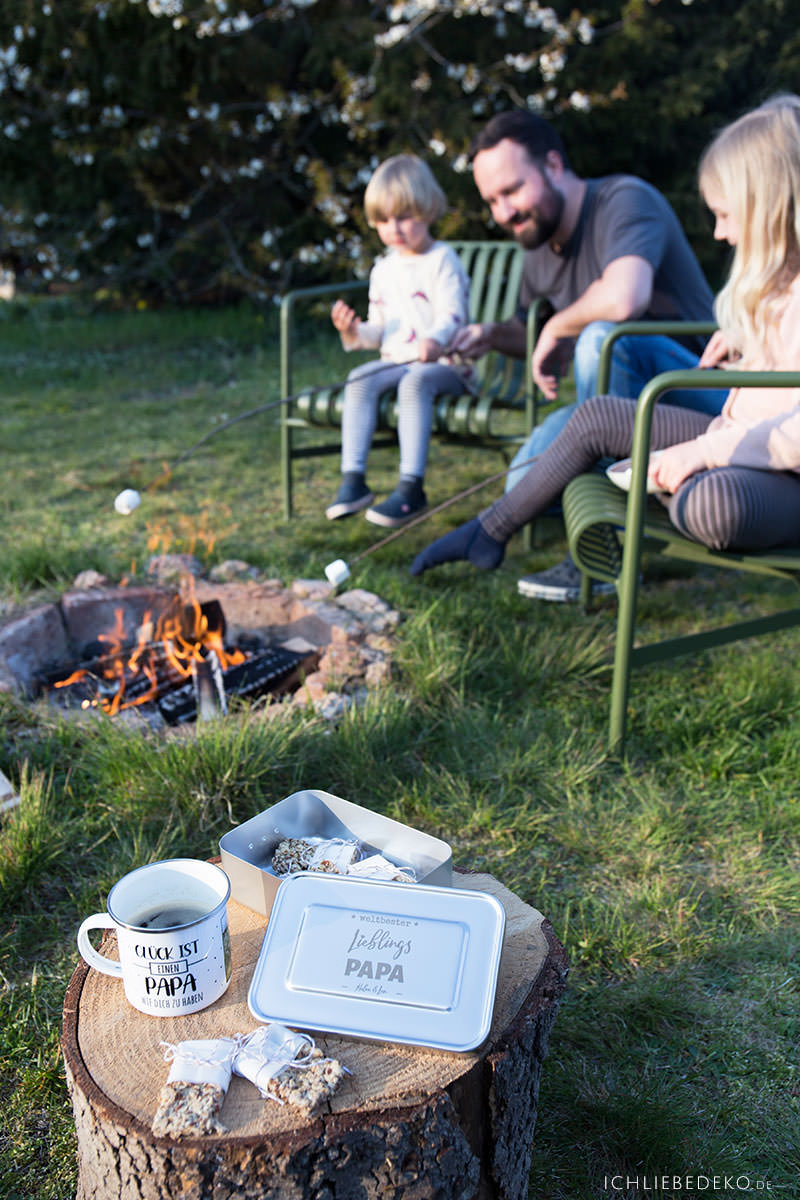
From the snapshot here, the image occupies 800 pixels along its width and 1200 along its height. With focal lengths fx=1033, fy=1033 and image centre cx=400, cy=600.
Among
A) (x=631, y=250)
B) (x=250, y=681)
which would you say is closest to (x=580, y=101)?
(x=631, y=250)

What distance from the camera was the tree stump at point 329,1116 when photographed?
3.44 feet

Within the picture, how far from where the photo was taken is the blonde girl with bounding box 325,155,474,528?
3.60m

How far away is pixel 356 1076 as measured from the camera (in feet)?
3.63

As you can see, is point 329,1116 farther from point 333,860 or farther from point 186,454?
point 186,454

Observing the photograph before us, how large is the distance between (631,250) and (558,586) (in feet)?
3.64

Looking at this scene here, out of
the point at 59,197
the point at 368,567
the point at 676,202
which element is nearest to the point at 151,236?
the point at 59,197

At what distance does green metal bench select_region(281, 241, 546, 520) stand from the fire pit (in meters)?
0.92

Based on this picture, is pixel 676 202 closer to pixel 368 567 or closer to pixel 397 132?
pixel 397 132

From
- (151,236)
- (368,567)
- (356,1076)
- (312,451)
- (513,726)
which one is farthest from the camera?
(151,236)

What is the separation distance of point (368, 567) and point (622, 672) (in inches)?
44.9

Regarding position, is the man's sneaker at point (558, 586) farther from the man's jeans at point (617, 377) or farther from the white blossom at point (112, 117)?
the white blossom at point (112, 117)

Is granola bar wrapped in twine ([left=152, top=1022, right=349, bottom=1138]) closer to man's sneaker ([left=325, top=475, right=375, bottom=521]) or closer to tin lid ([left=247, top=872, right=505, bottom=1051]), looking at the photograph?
tin lid ([left=247, top=872, right=505, bottom=1051])

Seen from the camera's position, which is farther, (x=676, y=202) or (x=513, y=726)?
(x=676, y=202)

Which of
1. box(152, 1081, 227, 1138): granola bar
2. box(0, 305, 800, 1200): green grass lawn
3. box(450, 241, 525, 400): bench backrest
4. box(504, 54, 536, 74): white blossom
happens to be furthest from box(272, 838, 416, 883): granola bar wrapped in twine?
box(504, 54, 536, 74): white blossom
